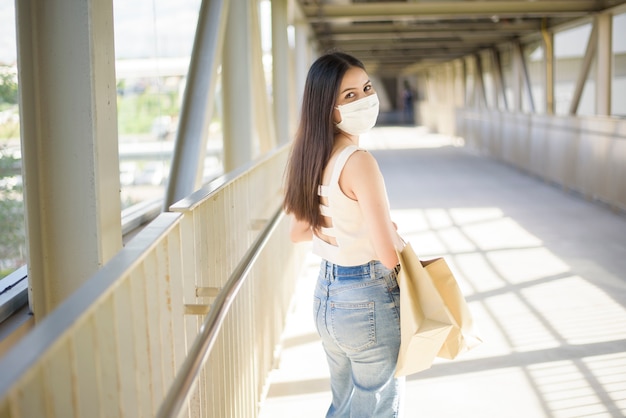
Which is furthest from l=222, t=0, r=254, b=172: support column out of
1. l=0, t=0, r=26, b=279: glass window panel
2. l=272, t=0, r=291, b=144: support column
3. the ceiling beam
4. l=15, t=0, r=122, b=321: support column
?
the ceiling beam

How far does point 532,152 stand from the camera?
1434 centimetres

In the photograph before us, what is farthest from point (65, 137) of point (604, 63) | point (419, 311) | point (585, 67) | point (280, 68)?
point (585, 67)

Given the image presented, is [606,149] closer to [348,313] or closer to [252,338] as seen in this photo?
[252,338]

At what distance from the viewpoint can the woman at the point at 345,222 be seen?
7.91 feet

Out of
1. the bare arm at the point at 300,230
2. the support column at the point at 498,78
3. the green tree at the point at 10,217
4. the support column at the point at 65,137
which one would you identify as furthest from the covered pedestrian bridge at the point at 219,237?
the support column at the point at 498,78

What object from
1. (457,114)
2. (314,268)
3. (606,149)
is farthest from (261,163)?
(457,114)

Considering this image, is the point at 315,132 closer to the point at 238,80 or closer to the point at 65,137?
the point at 65,137

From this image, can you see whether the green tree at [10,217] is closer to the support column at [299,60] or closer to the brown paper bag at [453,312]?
the brown paper bag at [453,312]

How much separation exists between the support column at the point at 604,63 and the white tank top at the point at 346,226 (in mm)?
10458

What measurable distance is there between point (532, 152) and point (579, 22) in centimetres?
262

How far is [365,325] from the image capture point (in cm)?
244

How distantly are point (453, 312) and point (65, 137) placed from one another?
143cm

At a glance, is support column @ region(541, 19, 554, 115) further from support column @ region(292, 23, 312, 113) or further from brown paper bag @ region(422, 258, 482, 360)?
brown paper bag @ region(422, 258, 482, 360)

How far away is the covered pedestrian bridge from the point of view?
1722 millimetres
